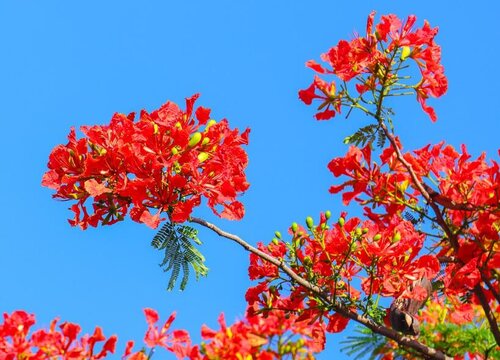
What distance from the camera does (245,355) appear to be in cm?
366

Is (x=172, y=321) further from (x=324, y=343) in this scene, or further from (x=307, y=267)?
(x=324, y=343)

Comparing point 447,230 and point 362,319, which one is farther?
point 447,230

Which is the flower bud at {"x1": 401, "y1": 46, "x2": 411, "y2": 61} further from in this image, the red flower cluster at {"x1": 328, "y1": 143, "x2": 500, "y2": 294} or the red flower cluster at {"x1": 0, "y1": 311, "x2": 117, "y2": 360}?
the red flower cluster at {"x1": 0, "y1": 311, "x2": 117, "y2": 360}

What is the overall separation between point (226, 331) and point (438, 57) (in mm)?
2029

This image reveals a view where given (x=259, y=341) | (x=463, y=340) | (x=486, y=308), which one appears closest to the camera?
(x=259, y=341)

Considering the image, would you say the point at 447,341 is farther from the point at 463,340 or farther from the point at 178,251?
the point at 178,251

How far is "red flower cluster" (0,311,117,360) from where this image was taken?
3.80 m

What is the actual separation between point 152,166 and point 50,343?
1061mm

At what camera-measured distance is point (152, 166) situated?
4211mm

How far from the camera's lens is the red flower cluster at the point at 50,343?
380cm

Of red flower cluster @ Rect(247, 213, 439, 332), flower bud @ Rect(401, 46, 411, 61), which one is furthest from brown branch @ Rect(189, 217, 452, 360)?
flower bud @ Rect(401, 46, 411, 61)

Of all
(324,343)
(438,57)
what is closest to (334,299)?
(324,343)

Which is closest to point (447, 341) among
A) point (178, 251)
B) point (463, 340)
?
point (463, 340)

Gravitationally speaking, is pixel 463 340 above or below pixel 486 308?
above
